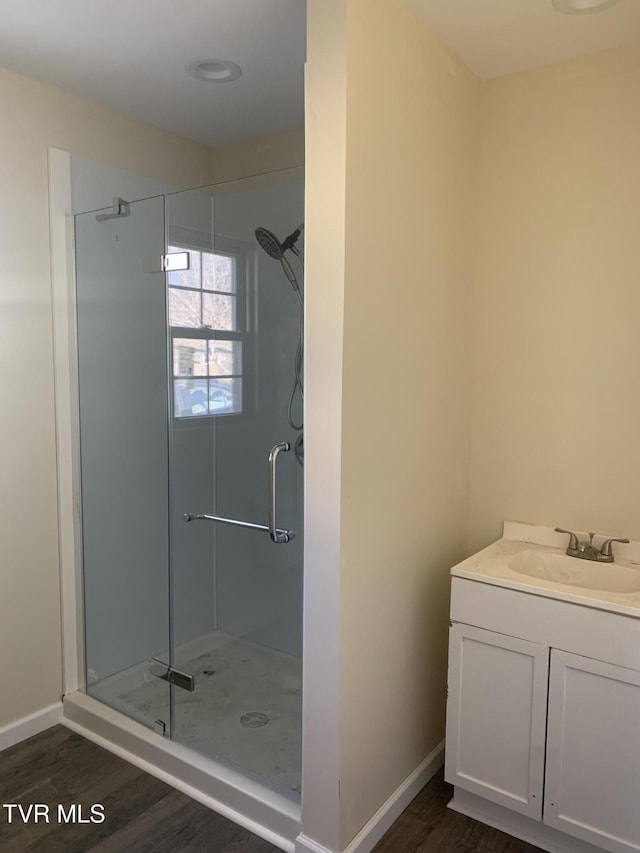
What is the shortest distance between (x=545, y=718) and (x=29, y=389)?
2154 millimetres

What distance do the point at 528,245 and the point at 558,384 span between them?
51 cm

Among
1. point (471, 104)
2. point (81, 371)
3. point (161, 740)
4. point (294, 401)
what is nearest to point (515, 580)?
point (294, 401)

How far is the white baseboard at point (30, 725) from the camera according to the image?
2.42 meters

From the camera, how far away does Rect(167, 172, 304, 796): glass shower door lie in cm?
226

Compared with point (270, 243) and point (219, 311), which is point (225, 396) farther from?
point (270, 243)

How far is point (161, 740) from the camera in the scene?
2344 mm

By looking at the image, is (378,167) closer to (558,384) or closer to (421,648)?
(558,384)

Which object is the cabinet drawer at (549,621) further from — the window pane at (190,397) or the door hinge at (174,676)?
the window pane at (190,397)

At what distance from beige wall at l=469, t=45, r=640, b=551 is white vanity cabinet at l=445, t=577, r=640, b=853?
20.6 inches

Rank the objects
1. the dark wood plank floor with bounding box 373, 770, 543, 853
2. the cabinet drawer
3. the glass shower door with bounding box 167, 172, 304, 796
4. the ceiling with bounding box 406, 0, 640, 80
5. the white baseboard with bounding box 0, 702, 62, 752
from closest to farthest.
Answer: the cabinet drawer, the ceiling with bounding box 406, 0, 640, 80, the dark wood plank floor with bounding box 373, 770, 543, 853, the glass shower door with bounding box 167, 172, 304, 796, the white baseboard with bounding box 0, 702, 62, 752

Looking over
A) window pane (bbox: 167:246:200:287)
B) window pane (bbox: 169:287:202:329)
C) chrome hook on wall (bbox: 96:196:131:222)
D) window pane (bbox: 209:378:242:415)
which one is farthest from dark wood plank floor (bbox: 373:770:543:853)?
chrome hook on wall (bbox: 96:196:131:222)

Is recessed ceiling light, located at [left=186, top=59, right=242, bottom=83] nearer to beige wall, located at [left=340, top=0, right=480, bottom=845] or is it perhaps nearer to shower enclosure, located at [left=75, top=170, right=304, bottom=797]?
shower enclosure, located at [left=75, top=170, right=304, bottom=797]

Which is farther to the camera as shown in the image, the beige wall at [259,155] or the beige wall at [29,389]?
the beige wall at [259,155]

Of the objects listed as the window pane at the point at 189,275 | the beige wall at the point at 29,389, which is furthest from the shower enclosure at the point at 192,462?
the beige wall at the point at 29,389
